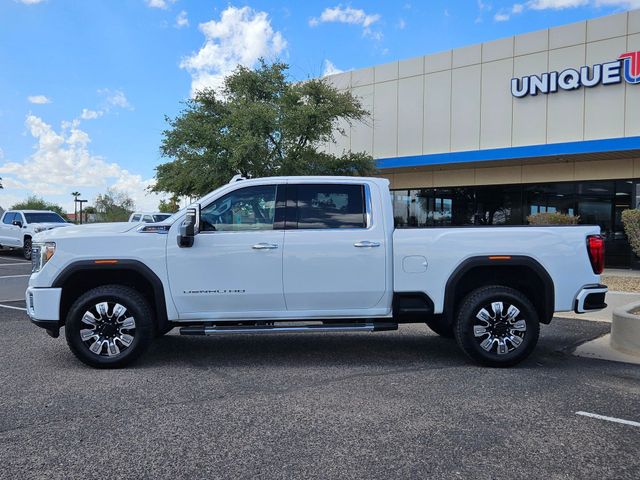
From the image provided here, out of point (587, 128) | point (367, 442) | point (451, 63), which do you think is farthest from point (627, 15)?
point (367, 442)

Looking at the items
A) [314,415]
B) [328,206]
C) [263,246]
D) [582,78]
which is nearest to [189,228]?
[263,246]

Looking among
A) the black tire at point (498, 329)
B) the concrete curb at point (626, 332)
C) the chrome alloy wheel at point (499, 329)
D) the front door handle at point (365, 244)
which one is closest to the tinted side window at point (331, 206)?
the front door handle at point (365, 244)

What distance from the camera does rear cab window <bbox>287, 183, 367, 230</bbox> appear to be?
20.0ft

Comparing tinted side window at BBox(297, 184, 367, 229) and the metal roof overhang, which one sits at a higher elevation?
the metal roof overhang

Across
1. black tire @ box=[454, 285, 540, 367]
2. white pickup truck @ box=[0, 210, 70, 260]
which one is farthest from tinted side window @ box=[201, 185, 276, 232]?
white pickup truck @ box=[0, 210, 70, 260]

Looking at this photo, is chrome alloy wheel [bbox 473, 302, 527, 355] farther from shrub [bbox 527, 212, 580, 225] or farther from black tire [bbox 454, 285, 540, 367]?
shrub [bbox 527, 212, 580, 225]

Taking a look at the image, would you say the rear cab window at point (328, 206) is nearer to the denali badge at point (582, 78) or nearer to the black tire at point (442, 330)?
the black tire at point (442, 330)

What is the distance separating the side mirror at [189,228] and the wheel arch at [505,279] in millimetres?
2758

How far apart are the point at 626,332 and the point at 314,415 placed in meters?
4.47

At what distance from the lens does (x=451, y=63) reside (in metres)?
20.9

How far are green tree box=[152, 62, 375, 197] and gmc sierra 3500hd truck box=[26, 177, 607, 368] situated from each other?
1315 centimetres

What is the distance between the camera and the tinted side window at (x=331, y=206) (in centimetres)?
609

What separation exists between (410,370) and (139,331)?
2.92m

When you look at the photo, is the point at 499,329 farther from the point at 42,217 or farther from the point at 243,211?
the point at 42,217
